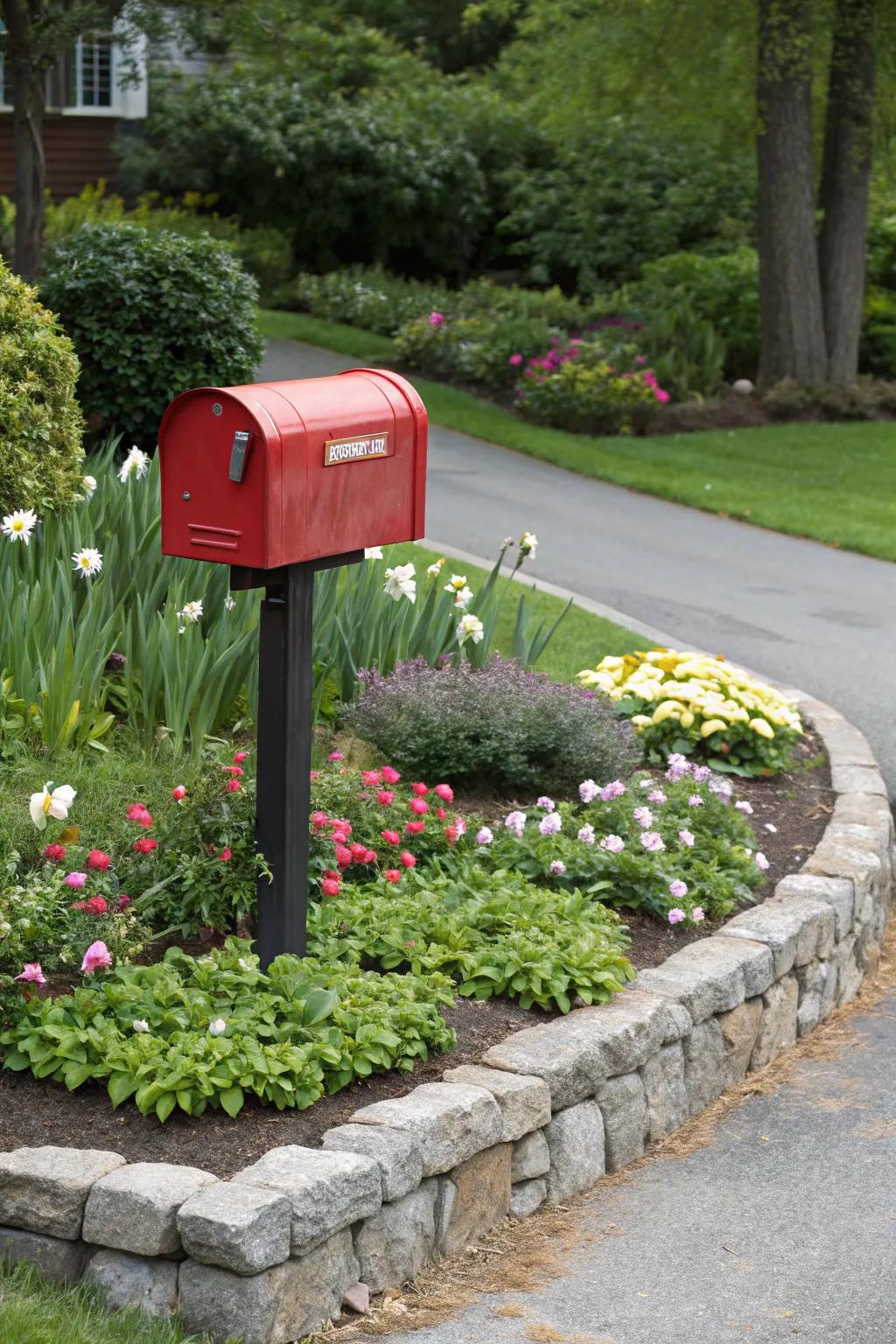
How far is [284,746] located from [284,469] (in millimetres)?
674

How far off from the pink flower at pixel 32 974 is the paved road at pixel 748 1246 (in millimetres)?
1164

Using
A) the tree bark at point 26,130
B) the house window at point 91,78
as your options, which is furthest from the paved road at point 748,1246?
the house window at point 91,78

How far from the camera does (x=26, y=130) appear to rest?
13.6m

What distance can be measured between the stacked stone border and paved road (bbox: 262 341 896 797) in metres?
2.75

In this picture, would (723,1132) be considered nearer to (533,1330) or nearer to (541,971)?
(541,971)

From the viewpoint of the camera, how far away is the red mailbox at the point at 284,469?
3.71 meters

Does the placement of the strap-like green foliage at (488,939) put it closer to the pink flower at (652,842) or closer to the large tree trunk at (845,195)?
the pink flower at (652,842)

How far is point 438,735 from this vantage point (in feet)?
18.1

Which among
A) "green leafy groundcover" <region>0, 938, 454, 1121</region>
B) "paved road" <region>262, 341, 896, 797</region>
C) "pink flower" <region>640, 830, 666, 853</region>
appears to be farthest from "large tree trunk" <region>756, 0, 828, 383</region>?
"green leafy groundcover" <region>0, 938, 454, 1121</region>

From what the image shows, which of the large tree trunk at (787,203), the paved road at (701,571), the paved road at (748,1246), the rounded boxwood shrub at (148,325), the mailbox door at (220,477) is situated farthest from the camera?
the large tree trunk at (787,203)

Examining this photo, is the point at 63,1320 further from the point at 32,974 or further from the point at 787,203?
the point at 787,203

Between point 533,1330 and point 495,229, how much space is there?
22.0 m

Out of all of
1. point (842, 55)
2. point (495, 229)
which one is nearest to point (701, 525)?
point (842, 55)

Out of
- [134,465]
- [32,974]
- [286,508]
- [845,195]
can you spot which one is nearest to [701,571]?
[134,465]
